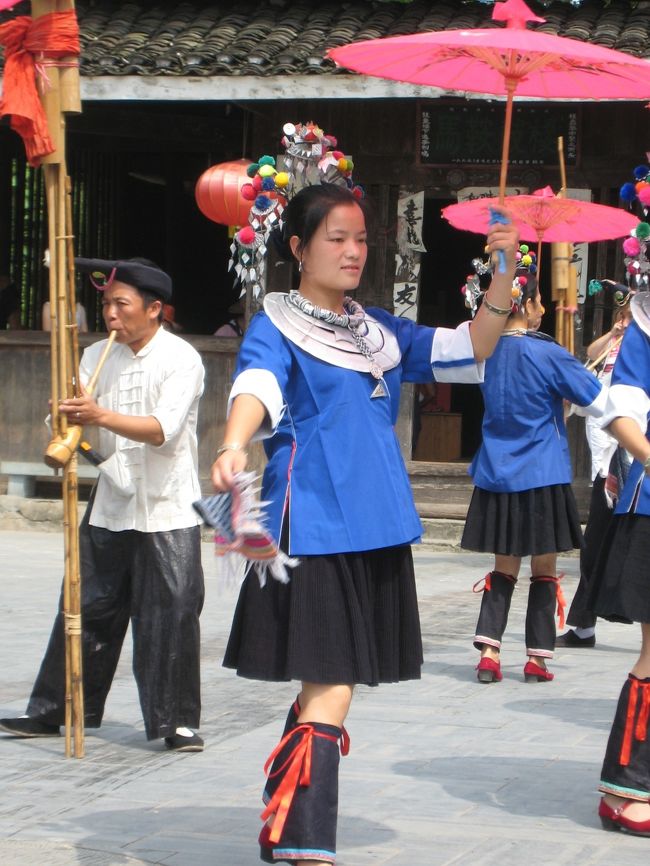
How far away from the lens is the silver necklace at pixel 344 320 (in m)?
4.10

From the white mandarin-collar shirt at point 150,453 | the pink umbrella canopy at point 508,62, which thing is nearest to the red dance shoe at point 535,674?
the white mandarin-collar shirt at point 150,453

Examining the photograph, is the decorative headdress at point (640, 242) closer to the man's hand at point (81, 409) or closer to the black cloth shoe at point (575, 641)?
the man's hand at point (81, 409)

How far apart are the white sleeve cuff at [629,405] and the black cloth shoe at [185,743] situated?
6.73 feet

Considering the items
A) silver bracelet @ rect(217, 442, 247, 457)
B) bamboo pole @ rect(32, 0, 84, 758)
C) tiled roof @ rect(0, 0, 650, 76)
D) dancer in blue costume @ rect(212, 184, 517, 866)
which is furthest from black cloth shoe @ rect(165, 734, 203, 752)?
tiled roof @ rect(0, 0, 650, 76)

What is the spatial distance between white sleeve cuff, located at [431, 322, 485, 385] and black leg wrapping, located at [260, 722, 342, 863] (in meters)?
1.06

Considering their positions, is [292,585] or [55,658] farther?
[55,658]

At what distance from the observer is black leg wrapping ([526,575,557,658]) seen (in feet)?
23.7

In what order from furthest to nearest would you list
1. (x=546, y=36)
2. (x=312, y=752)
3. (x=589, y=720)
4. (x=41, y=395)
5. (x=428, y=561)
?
(x=41, y=395), (x=428, y=561), (x=589, y=720), (x=546, y=36), (x=312, y=752)

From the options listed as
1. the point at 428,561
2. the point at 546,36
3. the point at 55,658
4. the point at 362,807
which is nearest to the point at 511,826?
the point at 362,807

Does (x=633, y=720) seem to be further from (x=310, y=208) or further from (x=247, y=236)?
(x=247, y=236)

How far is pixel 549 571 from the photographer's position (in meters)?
7.40

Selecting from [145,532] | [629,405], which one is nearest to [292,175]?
[629,405]

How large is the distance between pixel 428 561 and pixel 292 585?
25.6 ft

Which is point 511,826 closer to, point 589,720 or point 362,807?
point 362,807
